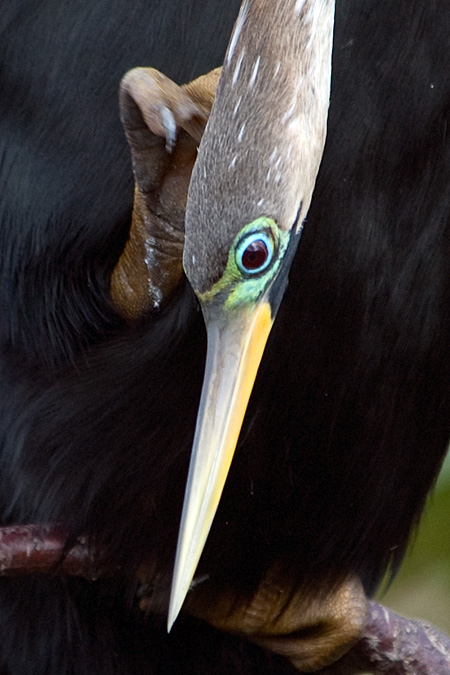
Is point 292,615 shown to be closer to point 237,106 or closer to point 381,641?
point 381,641

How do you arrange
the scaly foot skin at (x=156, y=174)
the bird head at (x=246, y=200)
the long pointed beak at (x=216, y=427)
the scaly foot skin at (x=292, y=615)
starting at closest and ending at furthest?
the bird head at (x=246, y=200), the long pointed beak at (x=216, y=427), the scaly foot skin at (x=156, y=174), the scaly foot skin at (x=292, y=615)

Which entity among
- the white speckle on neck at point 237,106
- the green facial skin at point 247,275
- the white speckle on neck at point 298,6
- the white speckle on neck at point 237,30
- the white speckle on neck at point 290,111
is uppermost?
the white speckle on neck at point 298,6

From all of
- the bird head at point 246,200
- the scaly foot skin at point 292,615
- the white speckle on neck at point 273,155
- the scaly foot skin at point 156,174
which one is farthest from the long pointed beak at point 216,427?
the scaly foot skin at point 292,615

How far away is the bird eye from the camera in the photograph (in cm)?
100

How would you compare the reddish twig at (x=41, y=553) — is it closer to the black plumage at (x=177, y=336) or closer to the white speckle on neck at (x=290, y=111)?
the black plumage at (x=177, y=336)

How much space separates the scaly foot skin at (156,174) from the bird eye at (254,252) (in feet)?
0.87

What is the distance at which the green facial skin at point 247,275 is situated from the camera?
1.00 meters

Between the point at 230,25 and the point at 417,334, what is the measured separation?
1.46 ft

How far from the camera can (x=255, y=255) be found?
1.02 metres

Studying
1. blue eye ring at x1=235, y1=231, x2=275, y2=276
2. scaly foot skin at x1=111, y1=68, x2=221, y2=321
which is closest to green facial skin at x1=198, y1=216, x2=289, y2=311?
blue eye ring at x1=235, y1=231, x2=275, y2=276

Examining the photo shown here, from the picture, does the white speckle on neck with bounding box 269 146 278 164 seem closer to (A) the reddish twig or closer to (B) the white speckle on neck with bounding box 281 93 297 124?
(B) the white speckle on neck with bounding box 281 93 297 124

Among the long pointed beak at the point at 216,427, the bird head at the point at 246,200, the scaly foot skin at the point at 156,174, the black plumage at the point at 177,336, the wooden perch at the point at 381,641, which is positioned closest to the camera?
the bird head at the point at 246,200

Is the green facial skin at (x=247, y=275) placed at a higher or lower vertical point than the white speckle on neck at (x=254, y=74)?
lower

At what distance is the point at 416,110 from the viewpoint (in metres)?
1.39
